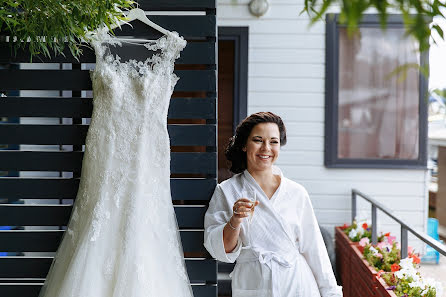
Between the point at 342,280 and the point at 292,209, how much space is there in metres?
2.69

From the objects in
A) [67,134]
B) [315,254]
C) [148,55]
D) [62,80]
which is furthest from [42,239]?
[315,254]

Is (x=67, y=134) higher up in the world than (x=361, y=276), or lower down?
higher up

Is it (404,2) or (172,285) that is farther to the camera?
(172,285)

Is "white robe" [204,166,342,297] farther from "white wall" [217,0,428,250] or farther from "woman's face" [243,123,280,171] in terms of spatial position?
"white wall" [217,0,428,250]

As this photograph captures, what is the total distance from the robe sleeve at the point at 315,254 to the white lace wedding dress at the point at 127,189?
1.82 ft

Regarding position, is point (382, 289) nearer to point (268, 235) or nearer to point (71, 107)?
point (268, 235)

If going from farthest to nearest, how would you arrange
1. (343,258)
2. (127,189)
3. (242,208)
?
(343,258) → (127,189) → (242,208)

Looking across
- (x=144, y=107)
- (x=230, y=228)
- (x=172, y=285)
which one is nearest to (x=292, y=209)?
(x=230, y=228)

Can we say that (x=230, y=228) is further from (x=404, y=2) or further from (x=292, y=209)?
(x=404, y=2)

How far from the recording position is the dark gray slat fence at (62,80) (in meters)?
2.76

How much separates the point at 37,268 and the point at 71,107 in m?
0.77

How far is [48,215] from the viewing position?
9.13 feet

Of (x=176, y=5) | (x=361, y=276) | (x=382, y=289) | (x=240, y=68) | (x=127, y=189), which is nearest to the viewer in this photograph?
(x=127, y=189)

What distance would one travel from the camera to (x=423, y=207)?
5.78 metres
